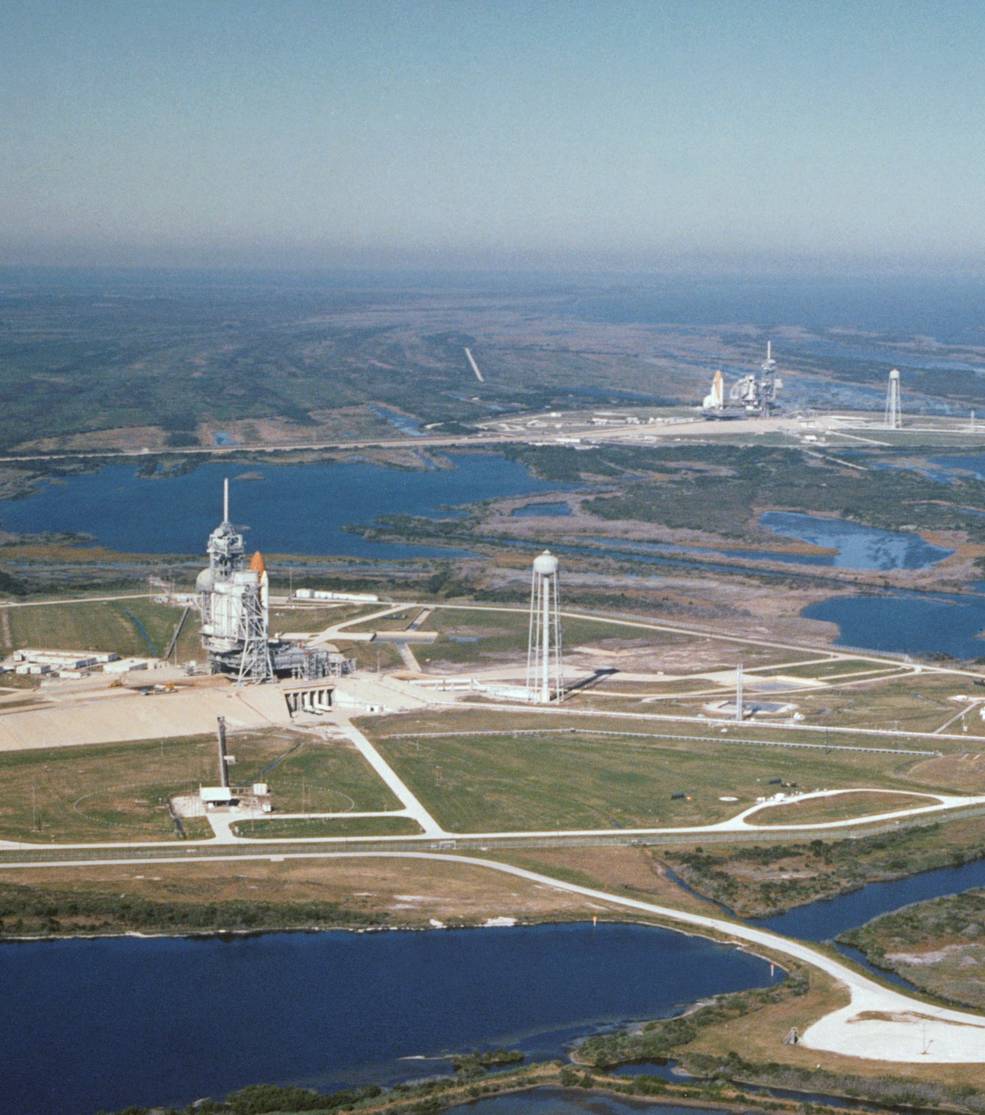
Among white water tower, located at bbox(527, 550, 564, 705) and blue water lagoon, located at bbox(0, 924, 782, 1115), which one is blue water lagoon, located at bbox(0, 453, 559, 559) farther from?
blue water lagoon, located at bbox(0, 924, 782, 1115)

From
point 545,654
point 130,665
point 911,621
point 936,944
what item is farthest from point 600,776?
point 911,621

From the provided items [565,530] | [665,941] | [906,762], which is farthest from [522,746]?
[565,530]

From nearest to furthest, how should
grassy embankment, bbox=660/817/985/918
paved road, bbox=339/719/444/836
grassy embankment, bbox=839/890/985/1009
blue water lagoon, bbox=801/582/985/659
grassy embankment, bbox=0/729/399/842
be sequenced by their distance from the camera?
1. grassy embankment, bbox=839/890/985/1009
2. grassy embankment, bbox=660/817/985/918
3. grassy embankment, bbox=0/729/399/842
4. paved road, bbox=339/719/444/836
5. blue water lagoon, bbox=801/582/985/659

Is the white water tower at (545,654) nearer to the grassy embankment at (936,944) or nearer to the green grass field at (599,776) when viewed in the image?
the green grass field at (599,776)

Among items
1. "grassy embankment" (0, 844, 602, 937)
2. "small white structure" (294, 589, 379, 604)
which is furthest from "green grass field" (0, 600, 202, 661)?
"grassy embankment" (0, 844, 602, 937)

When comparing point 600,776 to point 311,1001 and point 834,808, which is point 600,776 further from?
point 311,1001

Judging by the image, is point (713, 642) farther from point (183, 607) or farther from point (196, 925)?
point (196, 925)

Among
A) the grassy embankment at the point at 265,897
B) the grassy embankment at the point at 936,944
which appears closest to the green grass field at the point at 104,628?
the grassy embankment at the point at 265,897
